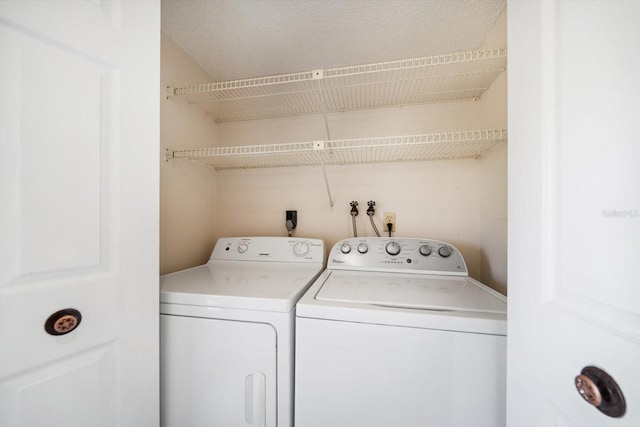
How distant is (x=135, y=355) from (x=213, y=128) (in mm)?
1547

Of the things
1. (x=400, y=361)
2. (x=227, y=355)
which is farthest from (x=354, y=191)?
(x=227, y=355)

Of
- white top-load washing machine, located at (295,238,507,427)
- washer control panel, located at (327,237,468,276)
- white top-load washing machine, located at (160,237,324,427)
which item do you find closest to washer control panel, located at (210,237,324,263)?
washer control panel, located at (327,237,468,276)

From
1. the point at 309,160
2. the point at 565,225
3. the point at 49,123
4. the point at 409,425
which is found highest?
the point at 309,160

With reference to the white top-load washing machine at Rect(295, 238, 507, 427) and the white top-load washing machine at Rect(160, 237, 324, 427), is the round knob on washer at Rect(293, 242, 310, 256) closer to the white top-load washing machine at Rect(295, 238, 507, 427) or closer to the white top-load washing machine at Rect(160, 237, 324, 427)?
the white top-load washing machine at Rect(160, 237, 324, 427)

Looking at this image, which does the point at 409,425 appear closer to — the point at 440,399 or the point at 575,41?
the point at 440,399

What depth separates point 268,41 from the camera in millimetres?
1288

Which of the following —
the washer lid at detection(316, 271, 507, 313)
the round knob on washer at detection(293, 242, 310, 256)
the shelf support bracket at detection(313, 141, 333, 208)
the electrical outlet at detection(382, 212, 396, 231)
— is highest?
the shelf support bracket at detection(313, 141, 333, 208)

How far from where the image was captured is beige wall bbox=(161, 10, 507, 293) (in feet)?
4.43

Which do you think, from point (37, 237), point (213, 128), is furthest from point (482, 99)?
point (37, 237)

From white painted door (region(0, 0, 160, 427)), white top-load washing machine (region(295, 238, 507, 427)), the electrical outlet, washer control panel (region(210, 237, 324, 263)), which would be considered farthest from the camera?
the electrical outlet

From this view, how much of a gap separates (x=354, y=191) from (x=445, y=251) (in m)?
0.71

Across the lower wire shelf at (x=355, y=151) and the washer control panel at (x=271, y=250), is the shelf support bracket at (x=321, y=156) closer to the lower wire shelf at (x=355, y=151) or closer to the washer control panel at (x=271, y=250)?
the lower wire shelf at (x=355, y=151)

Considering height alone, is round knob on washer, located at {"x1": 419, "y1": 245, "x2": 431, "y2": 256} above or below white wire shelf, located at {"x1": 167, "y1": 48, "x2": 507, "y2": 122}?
below

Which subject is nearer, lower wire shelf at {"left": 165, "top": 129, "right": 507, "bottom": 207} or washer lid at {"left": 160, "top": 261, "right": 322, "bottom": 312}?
washer lid at {"left": 160, "top": 261, "right": 322, "bottom": 312}
